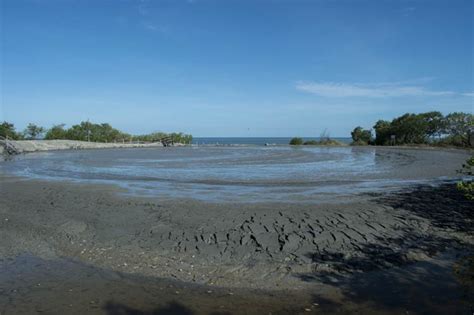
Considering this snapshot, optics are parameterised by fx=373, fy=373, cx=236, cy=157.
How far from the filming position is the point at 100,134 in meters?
67.1

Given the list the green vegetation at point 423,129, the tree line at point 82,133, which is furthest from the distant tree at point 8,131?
the green vegetation at point 423,129

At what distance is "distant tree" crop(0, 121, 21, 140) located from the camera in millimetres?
→ 52562

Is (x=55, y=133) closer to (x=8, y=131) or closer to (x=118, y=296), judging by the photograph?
(x=8, y=131)

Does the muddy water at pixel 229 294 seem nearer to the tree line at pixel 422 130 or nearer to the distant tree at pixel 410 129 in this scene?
the tree line at pixel 422 130

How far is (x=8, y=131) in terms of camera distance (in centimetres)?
5397

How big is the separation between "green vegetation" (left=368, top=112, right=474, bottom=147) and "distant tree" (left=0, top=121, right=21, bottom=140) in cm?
5498

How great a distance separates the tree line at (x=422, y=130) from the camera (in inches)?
1897

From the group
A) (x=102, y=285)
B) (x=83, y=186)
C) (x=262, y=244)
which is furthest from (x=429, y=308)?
(x=83, y=186)

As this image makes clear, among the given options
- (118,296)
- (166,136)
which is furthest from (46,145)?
(118,296)

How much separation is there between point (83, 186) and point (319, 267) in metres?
11.3

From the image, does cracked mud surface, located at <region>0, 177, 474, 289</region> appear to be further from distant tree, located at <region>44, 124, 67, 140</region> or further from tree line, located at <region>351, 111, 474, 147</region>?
distant tree, located at <region>44, 124, 67, 140</region>

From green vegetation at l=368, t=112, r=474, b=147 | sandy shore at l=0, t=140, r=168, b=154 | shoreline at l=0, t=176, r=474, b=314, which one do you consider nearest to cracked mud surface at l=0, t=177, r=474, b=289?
shoreline at l=0, t=176, r=474, b=314

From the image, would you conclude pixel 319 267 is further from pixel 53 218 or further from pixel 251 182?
pixel 251 182

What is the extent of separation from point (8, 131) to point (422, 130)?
59296 millimetres
